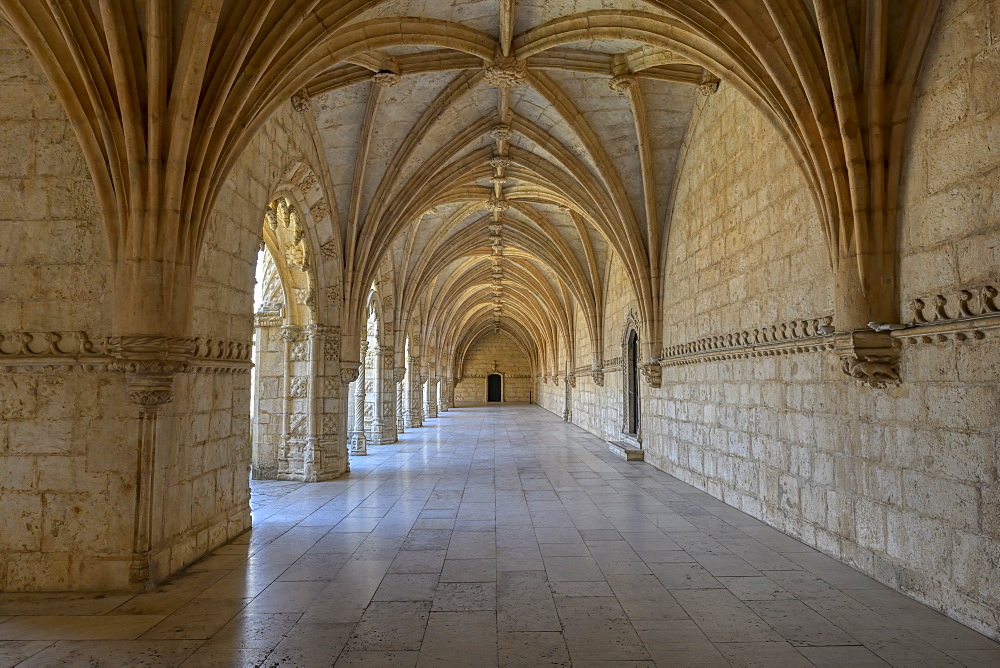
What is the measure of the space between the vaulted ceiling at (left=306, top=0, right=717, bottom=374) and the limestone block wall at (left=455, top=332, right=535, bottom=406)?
88.5 feet

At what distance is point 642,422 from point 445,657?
8.83 metres

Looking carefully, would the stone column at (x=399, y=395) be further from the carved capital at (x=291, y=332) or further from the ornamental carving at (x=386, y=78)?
the ornamental carving at (x=386, y=78)

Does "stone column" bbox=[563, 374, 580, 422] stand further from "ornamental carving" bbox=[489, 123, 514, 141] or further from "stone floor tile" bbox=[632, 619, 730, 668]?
"stone floor tile" bbox=[632, 619, 730, 668]

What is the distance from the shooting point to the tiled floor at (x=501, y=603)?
317 centimetres

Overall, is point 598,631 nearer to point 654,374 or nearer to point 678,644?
point 678,644

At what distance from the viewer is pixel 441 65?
7.64m

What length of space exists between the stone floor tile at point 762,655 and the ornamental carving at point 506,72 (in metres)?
6.71

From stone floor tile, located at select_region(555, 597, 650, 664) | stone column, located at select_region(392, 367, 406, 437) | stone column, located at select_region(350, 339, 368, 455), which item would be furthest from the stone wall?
stone column, located at select_region(392, 367, 406, 437)

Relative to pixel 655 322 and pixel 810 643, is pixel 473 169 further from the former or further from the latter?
pixel 810 643

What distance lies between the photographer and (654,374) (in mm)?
10258

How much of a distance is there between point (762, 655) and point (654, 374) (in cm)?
729

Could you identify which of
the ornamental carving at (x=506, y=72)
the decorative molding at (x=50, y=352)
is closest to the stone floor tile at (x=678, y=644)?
the decorative molding at (x=50, y=352)

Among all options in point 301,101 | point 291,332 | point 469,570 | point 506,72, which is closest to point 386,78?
point 301,101

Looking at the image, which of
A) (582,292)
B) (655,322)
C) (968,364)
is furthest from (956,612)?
(582,292)
